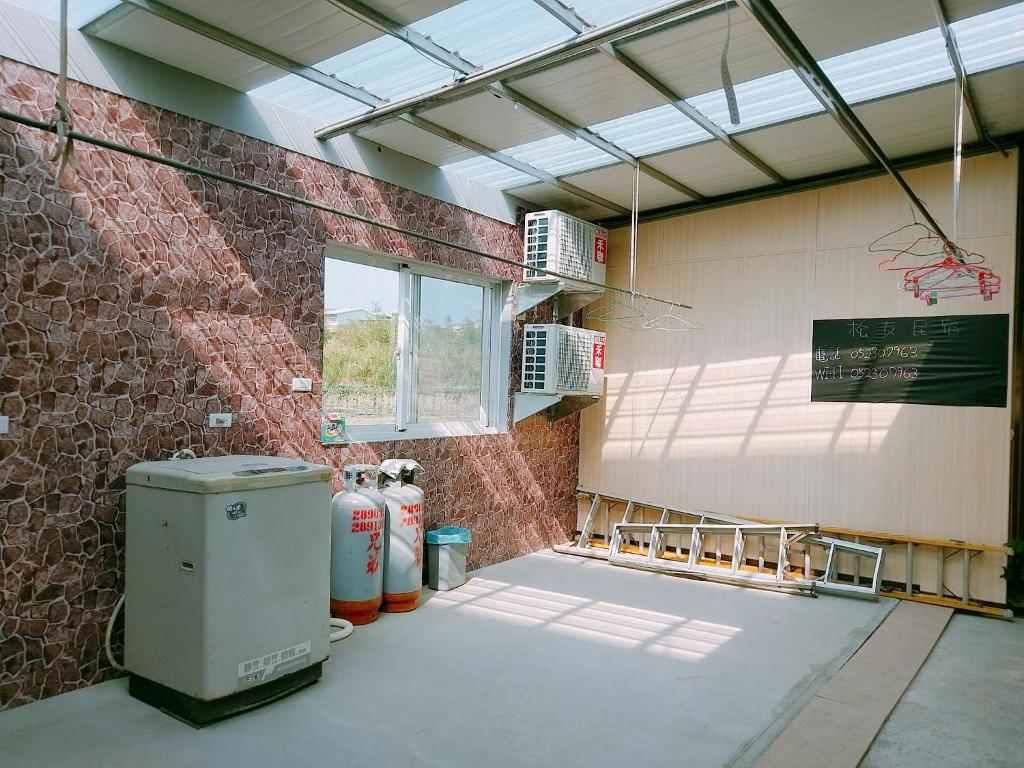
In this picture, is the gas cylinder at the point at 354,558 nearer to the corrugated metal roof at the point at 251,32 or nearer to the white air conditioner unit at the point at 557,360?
the white air conditioner unit at the point at 557,360

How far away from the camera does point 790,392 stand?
6402mm

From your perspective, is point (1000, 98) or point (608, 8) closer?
point (608, 8)

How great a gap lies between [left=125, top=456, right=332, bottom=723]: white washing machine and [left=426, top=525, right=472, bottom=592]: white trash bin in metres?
1.77

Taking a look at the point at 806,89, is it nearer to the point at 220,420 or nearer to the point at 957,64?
the point at 957,64

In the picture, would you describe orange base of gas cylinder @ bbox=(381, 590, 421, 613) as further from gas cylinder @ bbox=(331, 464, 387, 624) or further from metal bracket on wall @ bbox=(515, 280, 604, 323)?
metal bracket on wall @ bbox=(515, 280, 604, 323)

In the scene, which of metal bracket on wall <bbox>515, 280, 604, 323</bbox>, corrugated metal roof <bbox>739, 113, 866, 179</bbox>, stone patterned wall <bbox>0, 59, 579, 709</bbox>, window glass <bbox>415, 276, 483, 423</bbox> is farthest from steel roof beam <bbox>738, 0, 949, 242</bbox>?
window glass <bbox>415, 276, 483, 423</bbox>

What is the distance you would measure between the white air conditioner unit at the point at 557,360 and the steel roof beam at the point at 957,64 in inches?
135

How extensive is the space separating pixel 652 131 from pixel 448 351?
7.87ft

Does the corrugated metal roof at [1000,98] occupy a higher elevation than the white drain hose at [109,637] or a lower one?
higher

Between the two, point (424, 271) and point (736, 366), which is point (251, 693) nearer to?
point (424, 271)

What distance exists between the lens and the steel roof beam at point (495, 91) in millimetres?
3525

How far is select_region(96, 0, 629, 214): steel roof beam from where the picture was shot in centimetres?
350

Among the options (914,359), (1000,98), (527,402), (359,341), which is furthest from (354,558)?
(1000,98)

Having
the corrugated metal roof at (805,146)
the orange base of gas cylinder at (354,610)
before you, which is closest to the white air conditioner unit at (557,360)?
the corrugated metal roof at (805,146)
